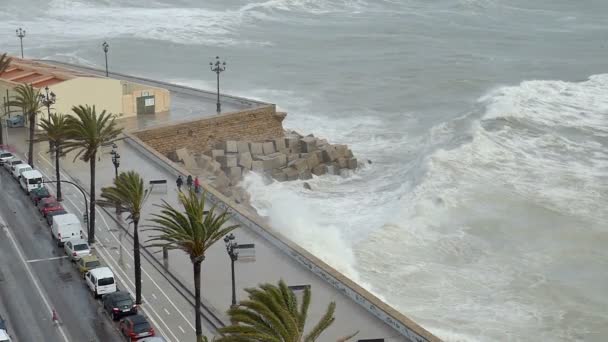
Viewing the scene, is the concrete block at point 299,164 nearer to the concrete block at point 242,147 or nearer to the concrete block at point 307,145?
the concrete block at point 307,145

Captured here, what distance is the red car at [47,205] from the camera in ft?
107

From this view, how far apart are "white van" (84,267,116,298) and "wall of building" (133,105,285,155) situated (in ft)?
52.2

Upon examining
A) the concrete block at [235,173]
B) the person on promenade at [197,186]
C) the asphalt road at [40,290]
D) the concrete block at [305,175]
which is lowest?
the concrete block at [305,175]

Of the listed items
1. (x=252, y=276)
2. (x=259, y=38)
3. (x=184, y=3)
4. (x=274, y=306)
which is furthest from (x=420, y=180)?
(x=184, y=3)

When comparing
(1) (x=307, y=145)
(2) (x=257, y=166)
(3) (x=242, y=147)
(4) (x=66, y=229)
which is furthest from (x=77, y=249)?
(1) (x=307, y=145)

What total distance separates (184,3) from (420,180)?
82.1 m

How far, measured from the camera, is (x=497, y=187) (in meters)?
43.0

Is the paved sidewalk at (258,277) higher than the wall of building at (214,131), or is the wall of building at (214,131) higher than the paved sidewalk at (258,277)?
the wall of building at (214,131)

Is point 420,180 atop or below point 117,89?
below

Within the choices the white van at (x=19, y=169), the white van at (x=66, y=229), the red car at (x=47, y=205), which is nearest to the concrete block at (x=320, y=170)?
the white van at (x=19, y=169)

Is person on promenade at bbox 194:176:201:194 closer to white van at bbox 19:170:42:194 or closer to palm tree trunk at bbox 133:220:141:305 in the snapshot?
white van at bbox 19:170:42:194

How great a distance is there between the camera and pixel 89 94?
4262 cm

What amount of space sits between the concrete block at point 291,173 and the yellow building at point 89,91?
290 inches

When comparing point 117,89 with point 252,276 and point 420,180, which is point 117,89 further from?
point 252,276
